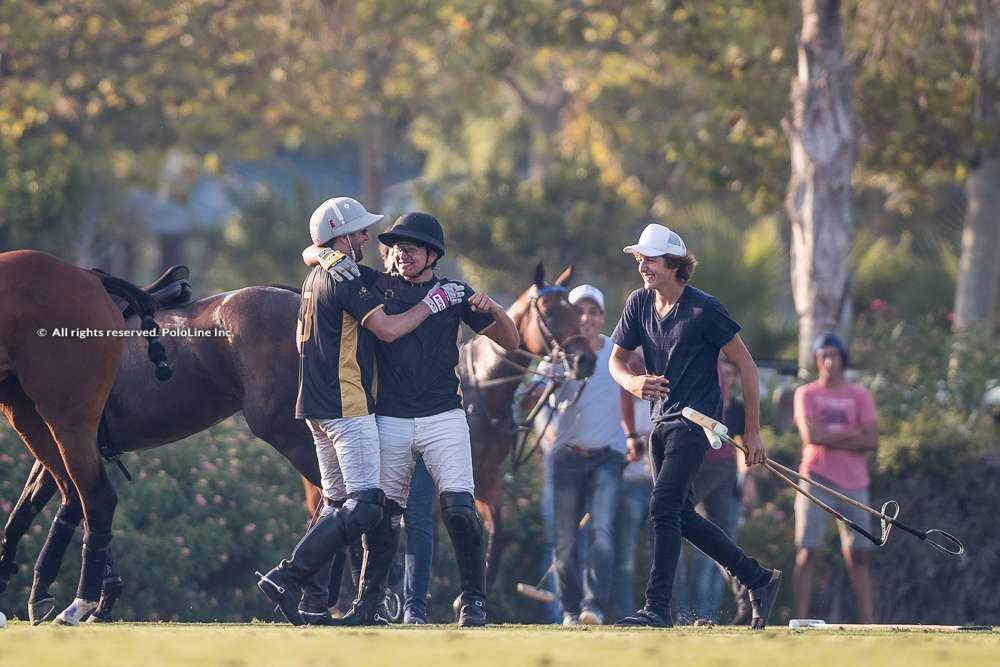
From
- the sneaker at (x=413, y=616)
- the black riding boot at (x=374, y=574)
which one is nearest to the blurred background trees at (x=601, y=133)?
the sneaker at (x=413, y=616)

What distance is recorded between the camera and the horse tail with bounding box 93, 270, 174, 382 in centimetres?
1001

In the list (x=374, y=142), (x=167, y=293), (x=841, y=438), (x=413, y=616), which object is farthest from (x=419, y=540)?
(x=374, y=142)

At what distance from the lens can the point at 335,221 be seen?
348 inches

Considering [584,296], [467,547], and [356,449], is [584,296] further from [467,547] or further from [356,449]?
[356,449]

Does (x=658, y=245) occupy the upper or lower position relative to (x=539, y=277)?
upper

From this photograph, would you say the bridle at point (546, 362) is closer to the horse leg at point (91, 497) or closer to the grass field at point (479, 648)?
the horse leg at point (91, 497)

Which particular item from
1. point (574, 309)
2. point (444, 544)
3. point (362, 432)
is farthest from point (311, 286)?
point (444, 544)

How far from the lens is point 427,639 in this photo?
7.49m

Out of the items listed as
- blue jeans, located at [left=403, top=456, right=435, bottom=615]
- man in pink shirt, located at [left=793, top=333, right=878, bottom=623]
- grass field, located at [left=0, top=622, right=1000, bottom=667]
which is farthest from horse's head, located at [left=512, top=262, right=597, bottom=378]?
grass field, located at [left=0, top=622, right=1000, bottom=667]

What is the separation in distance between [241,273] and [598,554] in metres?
23.6

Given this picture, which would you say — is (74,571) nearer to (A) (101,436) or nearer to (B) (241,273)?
(A) (101,436)

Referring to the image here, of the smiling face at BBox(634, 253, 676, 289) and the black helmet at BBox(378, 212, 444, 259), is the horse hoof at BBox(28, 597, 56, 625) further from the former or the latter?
the smiling face at BBox(634, 253, 676, 289)

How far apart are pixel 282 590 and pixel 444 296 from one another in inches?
60.9

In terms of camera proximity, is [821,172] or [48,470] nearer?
[48,470]
